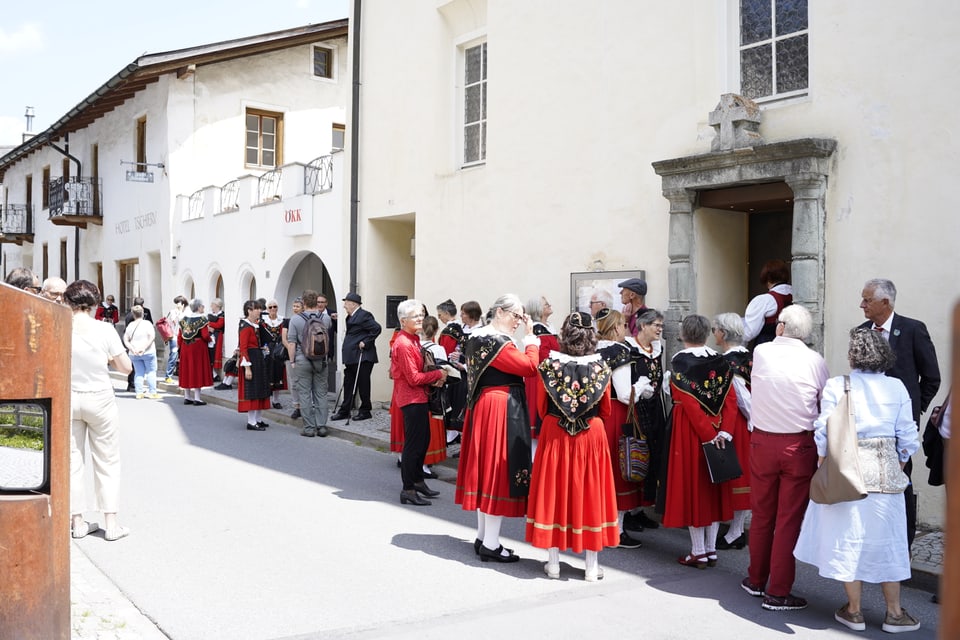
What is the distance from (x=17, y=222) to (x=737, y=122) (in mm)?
34340

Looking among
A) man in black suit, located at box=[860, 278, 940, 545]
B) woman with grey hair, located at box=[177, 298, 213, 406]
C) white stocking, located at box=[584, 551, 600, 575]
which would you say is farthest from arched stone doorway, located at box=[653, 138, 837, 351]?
woman with grey hair, located at box=[177, 298, 213, 406]

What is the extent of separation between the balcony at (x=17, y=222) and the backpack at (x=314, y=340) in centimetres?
2808

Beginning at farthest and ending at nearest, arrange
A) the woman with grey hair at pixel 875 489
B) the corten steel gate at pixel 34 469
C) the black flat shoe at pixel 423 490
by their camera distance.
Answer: the black flat shoe at pixel 423 490 < the woman with grey hair at pixel 875 489 < the corten steel gate at pixel 34 469

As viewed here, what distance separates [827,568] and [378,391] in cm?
1035

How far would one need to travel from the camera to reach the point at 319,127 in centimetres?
2416

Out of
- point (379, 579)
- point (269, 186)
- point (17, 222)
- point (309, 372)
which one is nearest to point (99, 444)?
point (379, 579)

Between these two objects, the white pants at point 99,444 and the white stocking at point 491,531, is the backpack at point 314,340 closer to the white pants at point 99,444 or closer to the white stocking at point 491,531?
the white pants at point 99,444

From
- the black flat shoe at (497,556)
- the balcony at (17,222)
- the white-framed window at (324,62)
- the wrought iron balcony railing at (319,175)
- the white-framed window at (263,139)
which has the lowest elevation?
the black flat shoe at (497,556)

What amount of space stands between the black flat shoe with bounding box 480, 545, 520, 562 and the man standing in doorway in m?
6.05

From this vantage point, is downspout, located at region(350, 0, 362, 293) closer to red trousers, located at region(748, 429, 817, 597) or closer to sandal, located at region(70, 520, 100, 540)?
sandal, located at region(70, 520, 100, 540)

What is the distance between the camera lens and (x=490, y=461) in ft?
20.0

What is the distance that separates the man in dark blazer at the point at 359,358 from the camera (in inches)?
512

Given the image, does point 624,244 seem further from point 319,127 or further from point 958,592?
point 319,127

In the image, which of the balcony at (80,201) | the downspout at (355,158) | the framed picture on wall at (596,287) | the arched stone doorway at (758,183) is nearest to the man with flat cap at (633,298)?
the arched stone doorway at (758,183)
